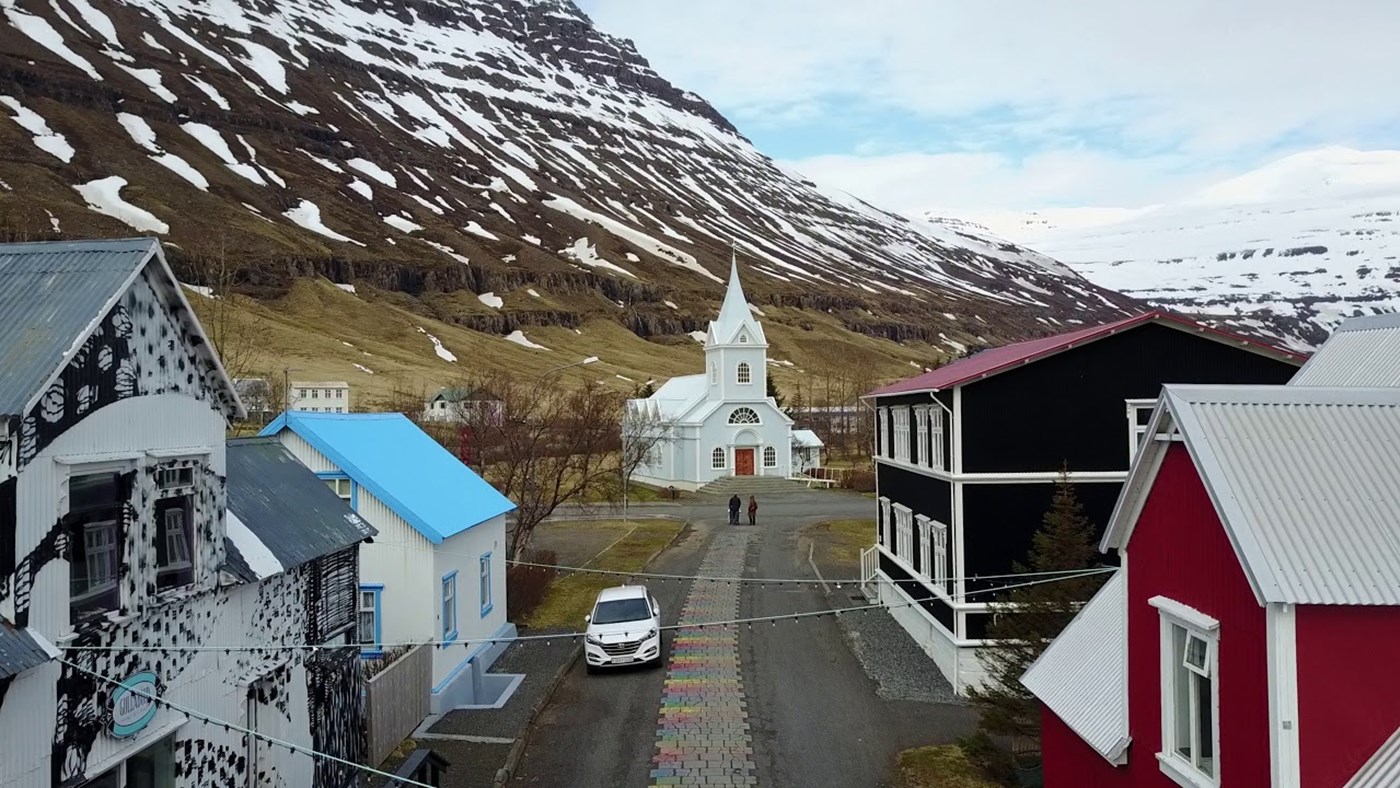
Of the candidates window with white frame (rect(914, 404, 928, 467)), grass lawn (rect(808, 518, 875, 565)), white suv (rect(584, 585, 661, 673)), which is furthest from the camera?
grass lawn (rect(808, 518, 875, 565))

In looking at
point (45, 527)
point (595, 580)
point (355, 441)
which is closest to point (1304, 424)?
point (45, 527)

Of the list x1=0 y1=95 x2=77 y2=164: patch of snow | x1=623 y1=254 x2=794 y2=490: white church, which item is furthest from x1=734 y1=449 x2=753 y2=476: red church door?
x1=0 y1=95 x2=77 y2=164: patch of snow

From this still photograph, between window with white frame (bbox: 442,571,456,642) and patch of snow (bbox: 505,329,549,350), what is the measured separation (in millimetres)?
113113

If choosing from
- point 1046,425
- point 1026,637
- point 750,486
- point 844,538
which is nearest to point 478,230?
point 750,486

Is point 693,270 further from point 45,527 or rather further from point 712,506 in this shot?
point 45,527

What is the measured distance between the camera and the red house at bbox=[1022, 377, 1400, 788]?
22.0 ft

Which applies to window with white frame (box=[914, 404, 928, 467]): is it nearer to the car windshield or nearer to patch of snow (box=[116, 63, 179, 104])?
the car windshield

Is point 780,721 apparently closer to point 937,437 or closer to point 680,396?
point 937,437

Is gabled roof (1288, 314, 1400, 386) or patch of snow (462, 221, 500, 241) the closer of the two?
gabled roof (1288, 314, 1400, 386)

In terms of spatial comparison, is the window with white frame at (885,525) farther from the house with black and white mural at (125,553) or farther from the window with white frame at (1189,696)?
the window with white frame at (1189,696)

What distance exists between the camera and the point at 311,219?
148 metres

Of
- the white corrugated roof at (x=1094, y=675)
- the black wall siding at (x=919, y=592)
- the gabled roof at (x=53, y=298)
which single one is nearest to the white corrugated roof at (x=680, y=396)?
the black wall siding at (x=919, y=592)

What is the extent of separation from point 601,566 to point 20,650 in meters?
27.7

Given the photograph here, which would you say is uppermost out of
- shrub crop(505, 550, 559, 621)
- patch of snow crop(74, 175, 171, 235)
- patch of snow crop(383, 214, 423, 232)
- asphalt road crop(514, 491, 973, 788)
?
patch of snow crop(383, 214, 423, 232)
